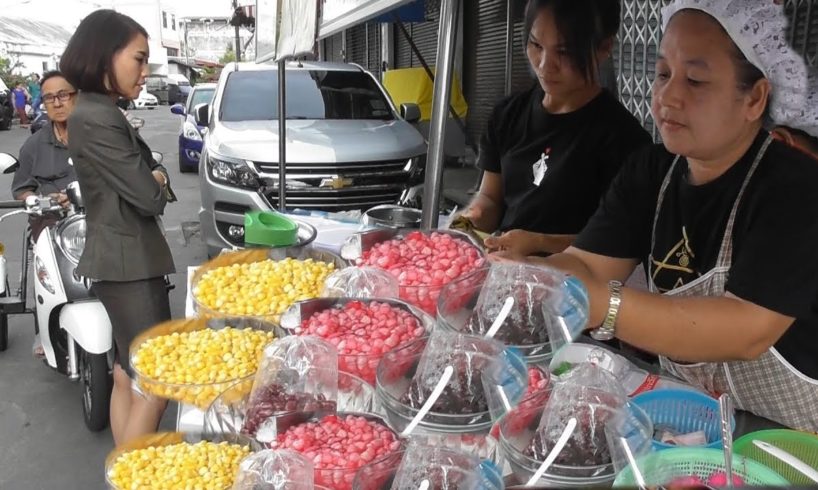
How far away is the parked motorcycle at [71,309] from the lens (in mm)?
3371

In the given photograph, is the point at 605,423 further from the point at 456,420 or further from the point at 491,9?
the point at 491,9

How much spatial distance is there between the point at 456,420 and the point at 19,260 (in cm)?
674

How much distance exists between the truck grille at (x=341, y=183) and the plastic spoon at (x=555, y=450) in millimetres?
4512

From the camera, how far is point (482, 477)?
1.10 metres

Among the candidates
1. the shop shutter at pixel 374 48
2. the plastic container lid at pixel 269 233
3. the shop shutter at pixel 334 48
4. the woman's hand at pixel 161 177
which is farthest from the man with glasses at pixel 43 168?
the shop shutter at pixel 334 48

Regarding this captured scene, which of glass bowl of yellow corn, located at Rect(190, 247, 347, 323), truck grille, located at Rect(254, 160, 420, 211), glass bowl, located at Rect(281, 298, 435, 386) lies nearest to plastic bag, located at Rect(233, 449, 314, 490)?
glass bowl, located at Rect(281, 298, 435, 386)

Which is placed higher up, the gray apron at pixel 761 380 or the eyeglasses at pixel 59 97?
the eyeglasses at pixel 59 97

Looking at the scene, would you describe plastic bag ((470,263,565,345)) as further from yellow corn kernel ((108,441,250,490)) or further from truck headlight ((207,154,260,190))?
truck headlight ((207,154,260,190))

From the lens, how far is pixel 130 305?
2803 mm

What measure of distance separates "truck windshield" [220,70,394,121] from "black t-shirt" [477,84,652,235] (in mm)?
4133

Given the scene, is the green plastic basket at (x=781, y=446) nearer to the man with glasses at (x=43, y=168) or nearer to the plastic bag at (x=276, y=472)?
the plastic bag at (x=276, y=472)

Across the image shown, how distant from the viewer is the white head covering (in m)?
1.39

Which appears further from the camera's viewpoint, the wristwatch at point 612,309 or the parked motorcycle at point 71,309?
the parked motorcycle at point 71,309

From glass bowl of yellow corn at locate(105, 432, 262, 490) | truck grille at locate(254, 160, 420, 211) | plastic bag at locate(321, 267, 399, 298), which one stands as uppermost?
plastic bag at locate(321, 267, 399, 298)
